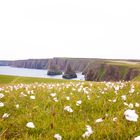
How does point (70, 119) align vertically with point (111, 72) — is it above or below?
above

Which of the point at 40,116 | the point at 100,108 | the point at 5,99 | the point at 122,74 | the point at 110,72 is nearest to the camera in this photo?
the point at 40,116

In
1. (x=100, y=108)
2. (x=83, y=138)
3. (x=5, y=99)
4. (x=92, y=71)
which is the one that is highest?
(x=83, y=138)

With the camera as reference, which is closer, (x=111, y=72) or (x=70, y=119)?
(x=70, y=119)

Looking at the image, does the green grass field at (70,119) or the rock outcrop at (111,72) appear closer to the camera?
the green grass field at (70,119)

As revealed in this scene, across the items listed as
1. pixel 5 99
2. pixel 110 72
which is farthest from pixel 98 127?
pixel 110 72

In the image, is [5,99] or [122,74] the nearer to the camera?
[5,99]

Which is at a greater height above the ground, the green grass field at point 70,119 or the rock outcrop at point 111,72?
the green grass field at point 70,119

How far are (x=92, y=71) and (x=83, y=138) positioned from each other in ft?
595

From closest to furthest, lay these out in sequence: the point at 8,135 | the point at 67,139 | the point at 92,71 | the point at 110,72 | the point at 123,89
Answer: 1. the point at 67,139
2. the point at 8,135
3. the point at 123,89
4. the point at 110,72
5. the point at 92,71

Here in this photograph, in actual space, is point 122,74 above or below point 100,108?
below

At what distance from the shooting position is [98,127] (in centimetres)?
A: 490

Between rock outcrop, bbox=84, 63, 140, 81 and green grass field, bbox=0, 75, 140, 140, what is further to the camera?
rock outcrop, bbox=84, 63, 140, 81

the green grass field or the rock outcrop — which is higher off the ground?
the green grass field

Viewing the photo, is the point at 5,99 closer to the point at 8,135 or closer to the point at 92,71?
the point at 8,135
